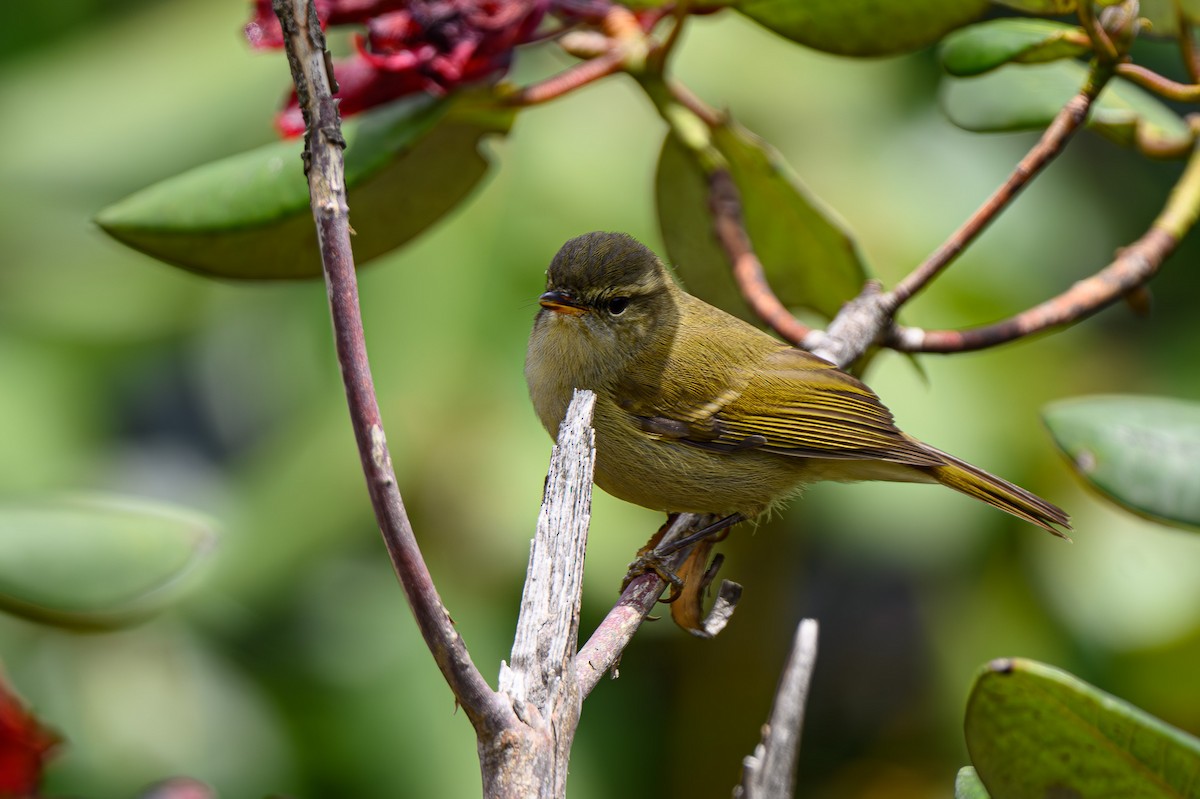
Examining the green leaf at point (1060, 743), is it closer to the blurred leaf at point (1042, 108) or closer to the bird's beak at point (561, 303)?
the blurred leaf at point (1042, 108)

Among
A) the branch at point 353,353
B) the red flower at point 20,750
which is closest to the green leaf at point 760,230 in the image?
the branch at point 353,353

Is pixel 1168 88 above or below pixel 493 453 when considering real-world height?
above

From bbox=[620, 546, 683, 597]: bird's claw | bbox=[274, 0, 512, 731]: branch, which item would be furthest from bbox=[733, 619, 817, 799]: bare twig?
bbox=[620, 546, 683, 597]: bird's claw

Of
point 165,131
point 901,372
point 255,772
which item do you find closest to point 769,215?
point 901,372

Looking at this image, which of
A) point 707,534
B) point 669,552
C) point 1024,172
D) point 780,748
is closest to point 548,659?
point 780,748

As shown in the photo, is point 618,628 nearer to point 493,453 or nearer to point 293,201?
point 293,201

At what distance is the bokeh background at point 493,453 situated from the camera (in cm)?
362

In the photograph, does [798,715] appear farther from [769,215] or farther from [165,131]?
[165,131]

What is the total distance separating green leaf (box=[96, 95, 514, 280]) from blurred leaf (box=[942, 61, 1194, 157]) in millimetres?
1000

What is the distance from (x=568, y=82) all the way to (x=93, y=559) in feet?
4.53

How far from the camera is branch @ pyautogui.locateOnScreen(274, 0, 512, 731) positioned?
1.21 m

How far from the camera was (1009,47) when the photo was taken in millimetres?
2205

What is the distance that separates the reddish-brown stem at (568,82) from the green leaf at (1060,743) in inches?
60.5

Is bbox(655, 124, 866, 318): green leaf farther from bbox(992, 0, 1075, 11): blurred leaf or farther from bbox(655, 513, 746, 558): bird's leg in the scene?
bbox(992, 0, 1075, 11): blurred leaf
